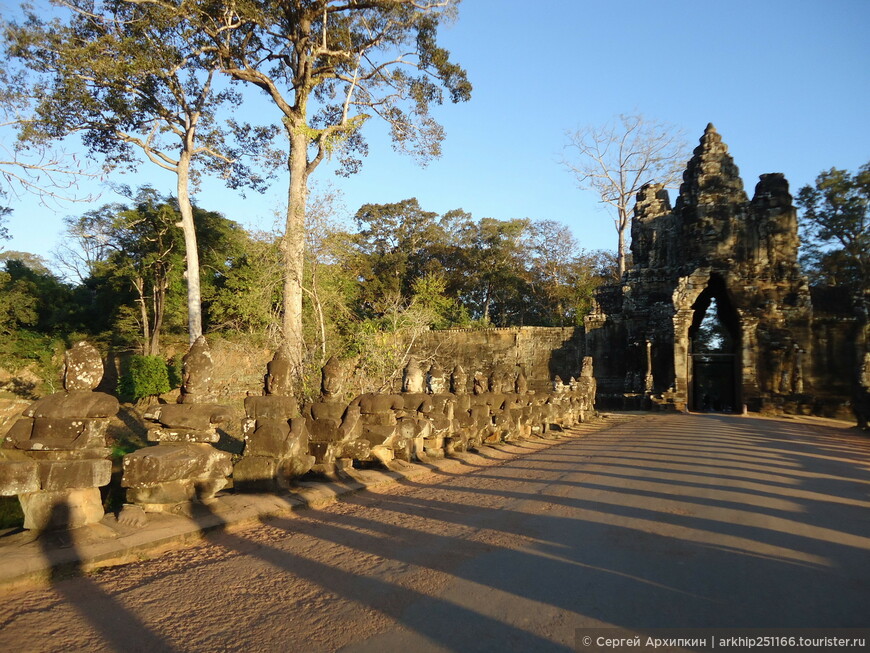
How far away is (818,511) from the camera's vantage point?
5102 millimetres

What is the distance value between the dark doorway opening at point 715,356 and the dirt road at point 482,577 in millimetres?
20027

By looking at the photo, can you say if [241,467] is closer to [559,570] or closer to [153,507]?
[153,507]

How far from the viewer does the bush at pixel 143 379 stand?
19.7 metres

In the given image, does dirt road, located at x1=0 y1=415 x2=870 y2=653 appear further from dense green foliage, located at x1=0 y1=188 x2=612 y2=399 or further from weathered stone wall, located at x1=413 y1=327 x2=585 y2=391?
weathered stone wall, located at x1=413 y1=327 x2=585 y2=391

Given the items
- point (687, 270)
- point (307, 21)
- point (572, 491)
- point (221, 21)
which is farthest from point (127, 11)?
point (687, 270)

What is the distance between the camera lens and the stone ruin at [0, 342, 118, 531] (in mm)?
3783

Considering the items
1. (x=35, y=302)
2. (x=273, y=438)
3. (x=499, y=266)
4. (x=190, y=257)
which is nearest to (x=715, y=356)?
(x=499, y=266)

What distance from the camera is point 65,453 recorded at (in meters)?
4.07

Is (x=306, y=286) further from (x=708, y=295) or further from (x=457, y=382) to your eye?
(x=708, y=295)

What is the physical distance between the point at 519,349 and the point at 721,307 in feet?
34.2

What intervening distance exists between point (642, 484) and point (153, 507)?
16.6 feet

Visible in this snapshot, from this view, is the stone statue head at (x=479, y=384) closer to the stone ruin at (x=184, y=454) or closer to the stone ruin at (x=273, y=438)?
the stone ruin at (x=273, y=438)

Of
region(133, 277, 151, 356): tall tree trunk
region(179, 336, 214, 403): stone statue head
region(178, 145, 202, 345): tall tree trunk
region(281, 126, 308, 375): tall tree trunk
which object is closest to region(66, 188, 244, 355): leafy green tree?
region(133, 277, 151, 356): tall tree trunk

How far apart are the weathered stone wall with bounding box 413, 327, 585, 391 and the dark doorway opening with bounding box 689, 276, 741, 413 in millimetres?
5205
